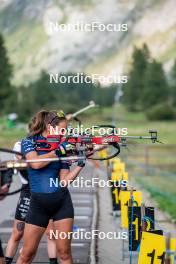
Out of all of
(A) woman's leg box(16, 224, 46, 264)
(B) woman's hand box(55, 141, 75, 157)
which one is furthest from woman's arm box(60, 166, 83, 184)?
(A) woman's leg box(16, 224, 46, 264)

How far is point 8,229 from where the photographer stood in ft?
36.8

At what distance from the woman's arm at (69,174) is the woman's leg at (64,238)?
38 centimetres

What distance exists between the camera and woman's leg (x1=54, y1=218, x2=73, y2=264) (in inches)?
256

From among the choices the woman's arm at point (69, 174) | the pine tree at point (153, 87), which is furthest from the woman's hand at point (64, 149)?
the pine tree at point (153, 87)

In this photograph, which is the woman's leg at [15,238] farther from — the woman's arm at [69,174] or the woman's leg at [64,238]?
the woman's arm at [69,174]

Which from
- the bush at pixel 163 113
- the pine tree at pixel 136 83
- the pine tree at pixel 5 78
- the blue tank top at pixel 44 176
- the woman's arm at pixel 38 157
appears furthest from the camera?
the pine tree at pixel 136 83

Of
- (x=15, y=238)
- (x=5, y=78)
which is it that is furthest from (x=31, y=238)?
(x=5, y=78)

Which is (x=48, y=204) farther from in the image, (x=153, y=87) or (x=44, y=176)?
(x=153, y=87)

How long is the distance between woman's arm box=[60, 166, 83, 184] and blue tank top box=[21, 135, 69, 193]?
4 cm

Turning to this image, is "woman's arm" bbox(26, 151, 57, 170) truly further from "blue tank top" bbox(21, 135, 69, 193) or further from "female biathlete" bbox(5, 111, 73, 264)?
"female biathlete" bbox(5, 111, 73, 264)

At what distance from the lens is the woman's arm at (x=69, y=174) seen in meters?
6.41

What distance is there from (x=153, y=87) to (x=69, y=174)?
10360 cm

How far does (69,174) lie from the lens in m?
6.48

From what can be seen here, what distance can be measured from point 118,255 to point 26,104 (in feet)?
253
